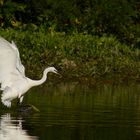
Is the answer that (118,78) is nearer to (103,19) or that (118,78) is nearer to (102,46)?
(102,46)

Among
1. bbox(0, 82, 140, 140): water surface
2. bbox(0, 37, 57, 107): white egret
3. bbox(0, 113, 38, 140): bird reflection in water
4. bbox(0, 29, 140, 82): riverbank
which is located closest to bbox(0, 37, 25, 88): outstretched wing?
bbox(0, 37, 57, 107): white egret

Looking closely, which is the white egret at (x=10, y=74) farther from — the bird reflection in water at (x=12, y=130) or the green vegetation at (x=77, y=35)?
the green vegetation at (x=77, y=35)

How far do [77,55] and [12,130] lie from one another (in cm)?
1288

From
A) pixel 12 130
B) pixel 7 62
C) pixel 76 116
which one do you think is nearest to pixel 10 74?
pixel 7 62

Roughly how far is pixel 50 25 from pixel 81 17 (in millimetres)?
1601

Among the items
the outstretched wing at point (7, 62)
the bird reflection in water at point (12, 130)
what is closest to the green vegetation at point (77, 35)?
the outstretched wing at point (7, 62)

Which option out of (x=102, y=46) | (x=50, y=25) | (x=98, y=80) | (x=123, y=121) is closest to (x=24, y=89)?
(x=123, y=121)

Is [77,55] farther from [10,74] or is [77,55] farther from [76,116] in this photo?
[76,116]

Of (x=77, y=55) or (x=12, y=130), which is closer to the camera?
(x=12, y=130)

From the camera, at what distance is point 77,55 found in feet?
88.6

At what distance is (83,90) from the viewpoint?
22.1m

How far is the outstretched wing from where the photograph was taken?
55.3 ft

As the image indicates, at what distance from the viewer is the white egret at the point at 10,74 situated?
16.9 m

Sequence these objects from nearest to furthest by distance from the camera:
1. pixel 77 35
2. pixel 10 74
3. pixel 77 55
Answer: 1. pixel 10 74
2. pixel 77 55
3. pixel 77 35
